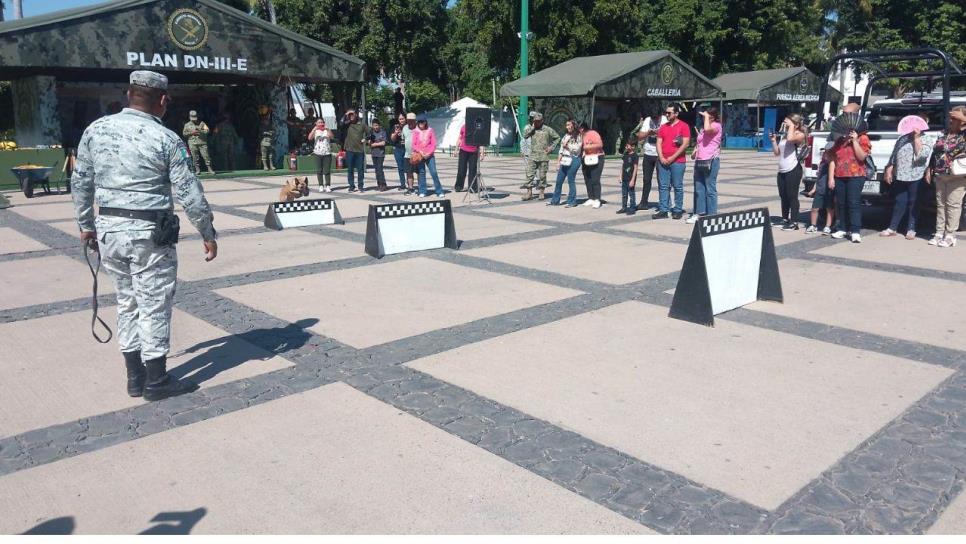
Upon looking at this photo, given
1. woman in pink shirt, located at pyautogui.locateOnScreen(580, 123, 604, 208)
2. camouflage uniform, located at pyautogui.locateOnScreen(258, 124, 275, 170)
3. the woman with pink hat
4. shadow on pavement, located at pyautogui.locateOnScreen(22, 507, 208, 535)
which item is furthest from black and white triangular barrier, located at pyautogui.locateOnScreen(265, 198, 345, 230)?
camouflage uniform, located at pyautogui.locateOnScreen(258, 124, 275, 170)

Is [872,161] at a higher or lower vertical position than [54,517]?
higher

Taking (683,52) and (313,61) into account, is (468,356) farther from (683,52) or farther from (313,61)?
(683,52)

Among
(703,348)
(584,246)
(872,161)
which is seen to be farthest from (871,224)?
(703,348)

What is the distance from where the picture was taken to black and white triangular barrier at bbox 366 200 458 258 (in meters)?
8.51

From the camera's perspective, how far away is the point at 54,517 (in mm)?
3096

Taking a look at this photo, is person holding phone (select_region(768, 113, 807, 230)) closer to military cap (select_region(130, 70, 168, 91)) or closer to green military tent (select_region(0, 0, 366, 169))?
military cap (select_region(130, 70, 168, 91))

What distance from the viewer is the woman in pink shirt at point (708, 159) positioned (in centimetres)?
1032

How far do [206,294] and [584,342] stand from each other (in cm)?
364

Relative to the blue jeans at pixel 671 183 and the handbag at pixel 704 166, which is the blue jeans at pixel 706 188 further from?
the blue jeans at pixel 671 183

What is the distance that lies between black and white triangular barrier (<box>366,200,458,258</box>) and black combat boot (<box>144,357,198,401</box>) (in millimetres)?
4220

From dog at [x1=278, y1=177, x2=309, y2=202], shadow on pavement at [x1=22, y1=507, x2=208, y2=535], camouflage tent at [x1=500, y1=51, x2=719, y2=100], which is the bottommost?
shadow on pavement at [x1=22, y1=507, x2=208, y2=535]

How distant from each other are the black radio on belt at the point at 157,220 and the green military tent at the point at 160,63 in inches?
617

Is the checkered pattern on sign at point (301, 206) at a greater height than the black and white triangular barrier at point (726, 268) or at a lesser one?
greater

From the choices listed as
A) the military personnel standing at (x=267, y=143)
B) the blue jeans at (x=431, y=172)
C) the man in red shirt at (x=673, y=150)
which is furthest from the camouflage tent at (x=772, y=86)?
the man in red shirt at (x=673, y=150)
